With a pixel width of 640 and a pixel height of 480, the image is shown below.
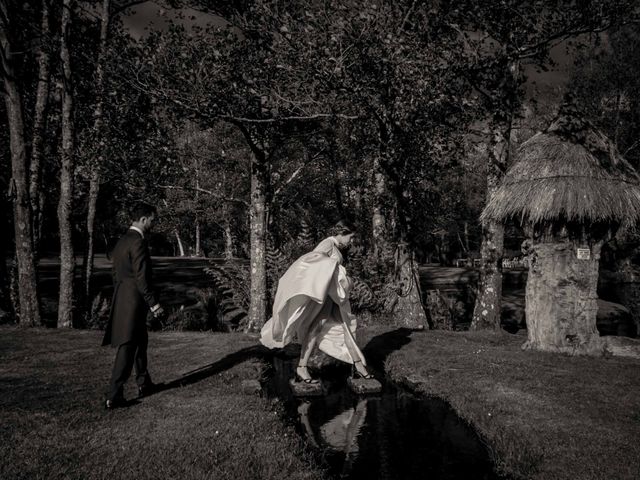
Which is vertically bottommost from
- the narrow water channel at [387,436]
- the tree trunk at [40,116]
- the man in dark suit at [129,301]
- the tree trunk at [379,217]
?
the narrow water channel at [387,436]

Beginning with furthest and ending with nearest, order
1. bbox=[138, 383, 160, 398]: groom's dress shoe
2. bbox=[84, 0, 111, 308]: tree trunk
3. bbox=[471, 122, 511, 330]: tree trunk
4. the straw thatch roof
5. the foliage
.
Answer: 1. the foliage
2. bbox=[471, 122, 511, 330]: tree trunk
3. bbox=[84, 0, 111, 308]: tree trunk
4. the straw thatch roof
5. bbox=[138, 383, 160, 398]: groom's dress shoe

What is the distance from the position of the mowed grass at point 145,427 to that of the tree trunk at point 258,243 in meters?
4.65

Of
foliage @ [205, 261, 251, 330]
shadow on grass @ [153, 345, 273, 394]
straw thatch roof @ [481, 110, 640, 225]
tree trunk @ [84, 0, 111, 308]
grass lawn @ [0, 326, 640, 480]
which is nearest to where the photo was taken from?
grass lawn @ [0, 326, 640, 480]

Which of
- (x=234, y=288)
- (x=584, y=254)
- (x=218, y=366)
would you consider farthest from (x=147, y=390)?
(x=234, y=288)

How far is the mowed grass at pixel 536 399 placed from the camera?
4.70 metres

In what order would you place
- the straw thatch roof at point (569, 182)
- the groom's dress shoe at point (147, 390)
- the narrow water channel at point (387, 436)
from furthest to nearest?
the straw thatch roof at point (569, 182) < the groom's dress shoe at point (147, 390) < the narrow water channel at point (387, 436)

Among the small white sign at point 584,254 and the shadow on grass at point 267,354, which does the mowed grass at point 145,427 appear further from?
the small white sign at point 584,254

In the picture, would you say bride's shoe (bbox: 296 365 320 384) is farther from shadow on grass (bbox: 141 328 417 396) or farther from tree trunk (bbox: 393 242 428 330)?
tree trunk (bbox: 393 242 428 330)

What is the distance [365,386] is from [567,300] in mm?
4763

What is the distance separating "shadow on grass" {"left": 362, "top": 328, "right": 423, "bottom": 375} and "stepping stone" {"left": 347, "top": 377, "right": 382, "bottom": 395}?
1398mm

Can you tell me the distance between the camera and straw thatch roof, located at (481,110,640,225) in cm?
888

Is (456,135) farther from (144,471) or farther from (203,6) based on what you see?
(144,471)

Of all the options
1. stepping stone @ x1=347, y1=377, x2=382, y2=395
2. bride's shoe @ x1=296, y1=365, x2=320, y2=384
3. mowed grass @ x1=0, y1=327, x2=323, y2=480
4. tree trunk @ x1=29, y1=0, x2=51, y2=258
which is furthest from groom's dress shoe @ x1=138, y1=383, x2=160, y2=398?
tree trunk @ x1=29, y1=0, x2=51, y2=258

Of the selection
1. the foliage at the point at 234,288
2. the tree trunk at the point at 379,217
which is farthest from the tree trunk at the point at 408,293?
the foliage at the point at 234,288
